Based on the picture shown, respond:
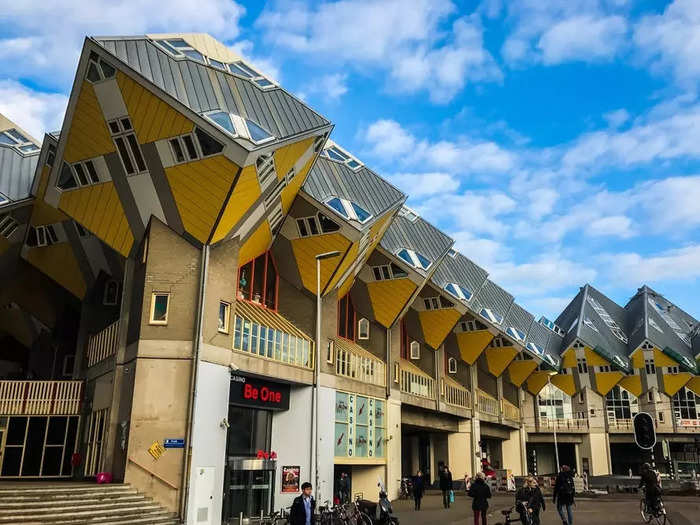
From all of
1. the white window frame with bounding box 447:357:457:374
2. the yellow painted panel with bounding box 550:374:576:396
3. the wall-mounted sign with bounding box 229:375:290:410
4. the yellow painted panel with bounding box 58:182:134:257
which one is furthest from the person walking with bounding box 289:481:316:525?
the yellow painted panel with bounding box 550:374:576:396

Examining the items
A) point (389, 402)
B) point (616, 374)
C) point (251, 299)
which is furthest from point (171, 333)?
point (616, 374)

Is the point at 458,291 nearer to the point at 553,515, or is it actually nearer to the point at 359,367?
the point at 359,367

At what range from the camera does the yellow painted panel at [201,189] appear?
2191 centimetres

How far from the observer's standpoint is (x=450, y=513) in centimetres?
2805

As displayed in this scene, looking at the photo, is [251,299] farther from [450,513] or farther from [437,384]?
[437,384]

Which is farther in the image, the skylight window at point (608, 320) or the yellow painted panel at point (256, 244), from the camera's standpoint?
the skylight window at point (608, 320)

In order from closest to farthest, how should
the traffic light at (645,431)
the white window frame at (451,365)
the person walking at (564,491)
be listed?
the traffic light at (645,431) → the person walking at (564,491) → the white window frame at (451,365)

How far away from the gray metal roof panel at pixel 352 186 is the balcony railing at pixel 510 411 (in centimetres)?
3419

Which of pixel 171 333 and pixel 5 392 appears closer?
pixel 171 333

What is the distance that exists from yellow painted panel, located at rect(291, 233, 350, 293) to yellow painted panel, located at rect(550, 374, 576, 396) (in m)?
50.0

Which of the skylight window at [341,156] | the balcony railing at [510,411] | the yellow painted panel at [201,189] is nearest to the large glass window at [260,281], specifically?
the yellow painted panel at [201,189]

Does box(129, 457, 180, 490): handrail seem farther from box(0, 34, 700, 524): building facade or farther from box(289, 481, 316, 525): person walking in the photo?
box(289, 481, 316, 525): person walking

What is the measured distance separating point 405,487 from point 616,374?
40.3m

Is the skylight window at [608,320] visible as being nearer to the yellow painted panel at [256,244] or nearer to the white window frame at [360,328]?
the white window frame at [360,328]
